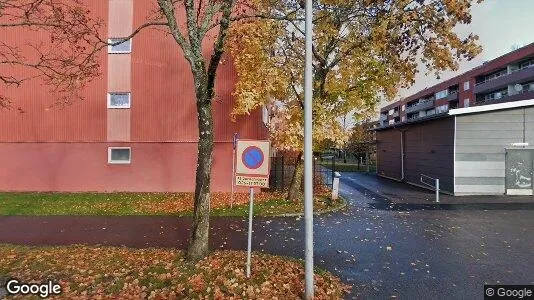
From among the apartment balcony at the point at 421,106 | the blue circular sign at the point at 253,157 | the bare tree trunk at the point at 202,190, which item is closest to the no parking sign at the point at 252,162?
the blue circular sign at the point at 253,157

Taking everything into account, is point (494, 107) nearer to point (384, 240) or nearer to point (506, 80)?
point (384, 240)

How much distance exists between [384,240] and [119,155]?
562 inches

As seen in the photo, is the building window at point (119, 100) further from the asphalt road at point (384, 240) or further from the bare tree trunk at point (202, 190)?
the bare tree trunk at point (202, 190)

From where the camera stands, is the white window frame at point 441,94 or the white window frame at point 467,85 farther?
the white window frame at point 441,94

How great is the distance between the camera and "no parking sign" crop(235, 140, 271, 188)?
6.49 meters

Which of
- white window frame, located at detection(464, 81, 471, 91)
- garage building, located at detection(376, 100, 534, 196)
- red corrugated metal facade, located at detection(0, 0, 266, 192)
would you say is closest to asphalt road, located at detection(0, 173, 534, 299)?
garage building, located at detection(376, 100, 534, 196)

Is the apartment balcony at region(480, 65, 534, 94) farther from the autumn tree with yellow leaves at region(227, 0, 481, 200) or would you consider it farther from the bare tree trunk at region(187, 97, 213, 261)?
the bare tree trunk at region(187, 97, 213, 261)

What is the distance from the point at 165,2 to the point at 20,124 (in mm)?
16378

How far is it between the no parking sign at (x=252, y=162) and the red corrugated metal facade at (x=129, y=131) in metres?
11.8

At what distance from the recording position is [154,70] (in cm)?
1895

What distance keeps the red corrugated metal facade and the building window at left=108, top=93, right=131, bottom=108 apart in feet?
0.94

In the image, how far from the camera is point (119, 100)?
19188 millimetres

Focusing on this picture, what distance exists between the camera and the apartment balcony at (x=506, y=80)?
1706 inches

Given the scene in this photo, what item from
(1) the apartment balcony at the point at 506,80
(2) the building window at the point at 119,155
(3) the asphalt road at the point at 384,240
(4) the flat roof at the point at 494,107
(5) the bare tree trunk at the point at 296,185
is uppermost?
(1) the apartment balcony at the point at 506,80
